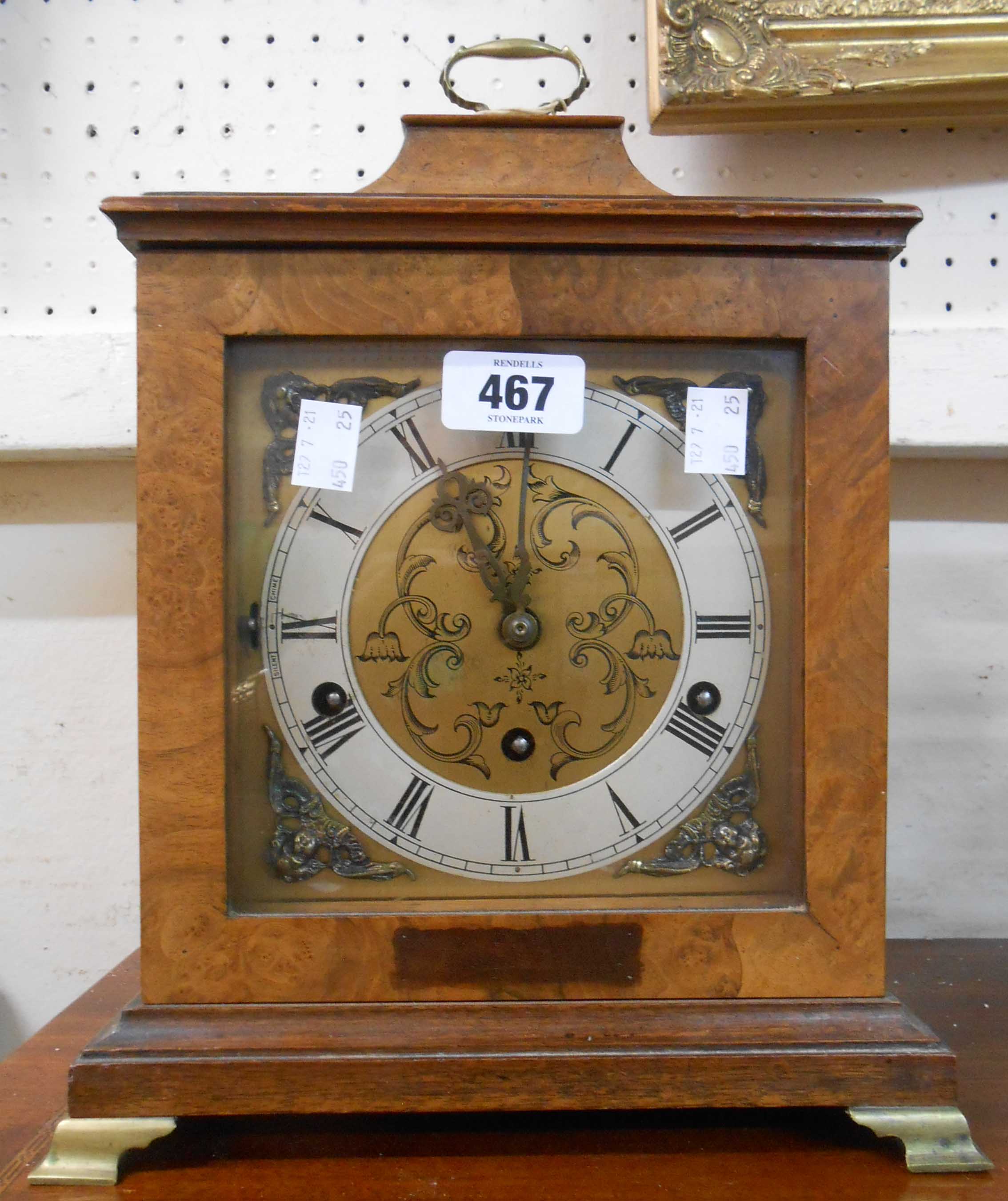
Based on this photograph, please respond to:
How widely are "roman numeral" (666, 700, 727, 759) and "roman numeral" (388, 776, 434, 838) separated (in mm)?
211

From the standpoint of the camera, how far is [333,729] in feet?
2.71

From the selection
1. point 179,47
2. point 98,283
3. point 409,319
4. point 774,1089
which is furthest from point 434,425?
point 179,47

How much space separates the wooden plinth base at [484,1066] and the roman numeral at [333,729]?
0.21m

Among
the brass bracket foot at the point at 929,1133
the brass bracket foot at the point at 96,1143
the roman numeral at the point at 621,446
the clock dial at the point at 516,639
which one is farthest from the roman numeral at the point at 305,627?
the brass bracket foot at the point at 929,1133

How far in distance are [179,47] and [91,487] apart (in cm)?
57

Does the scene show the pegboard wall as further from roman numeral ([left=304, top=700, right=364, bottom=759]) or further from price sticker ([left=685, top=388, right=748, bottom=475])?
roman numeral ([left=304, top=700, right=364, bottom=759])

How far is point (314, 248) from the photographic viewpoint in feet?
2.59

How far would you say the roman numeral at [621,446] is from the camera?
2.73 ft

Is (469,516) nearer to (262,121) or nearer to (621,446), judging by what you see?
(621,446)

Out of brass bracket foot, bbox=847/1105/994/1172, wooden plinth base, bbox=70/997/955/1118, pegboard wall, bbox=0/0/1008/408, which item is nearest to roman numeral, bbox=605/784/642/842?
wooden plinth base, bbox=70/997/955/1118

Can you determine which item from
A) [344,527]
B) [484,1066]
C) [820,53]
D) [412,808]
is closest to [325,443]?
[344,527]

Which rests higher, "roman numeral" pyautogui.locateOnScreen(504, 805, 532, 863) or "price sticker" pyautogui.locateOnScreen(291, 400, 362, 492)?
"price sticker" pyautogui.locateOnScreen(291, 400, 362, 492)

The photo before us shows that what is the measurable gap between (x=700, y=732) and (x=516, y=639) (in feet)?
0.56

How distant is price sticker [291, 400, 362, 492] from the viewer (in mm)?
819
